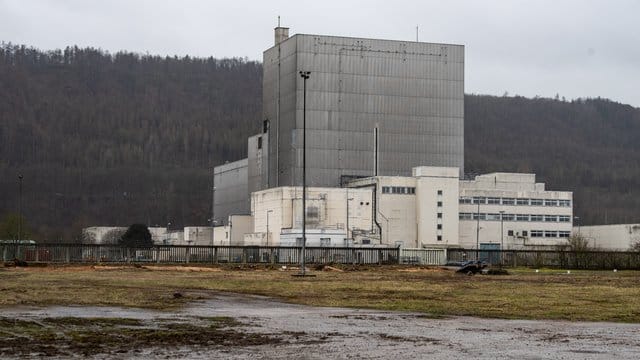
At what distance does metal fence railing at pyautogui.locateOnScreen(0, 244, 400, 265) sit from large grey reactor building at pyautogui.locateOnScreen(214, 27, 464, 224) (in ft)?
102

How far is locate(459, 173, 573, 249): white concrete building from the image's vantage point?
465 ft

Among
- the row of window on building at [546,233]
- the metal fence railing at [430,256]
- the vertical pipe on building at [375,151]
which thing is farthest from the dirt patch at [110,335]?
the row of window on building at [546,233]

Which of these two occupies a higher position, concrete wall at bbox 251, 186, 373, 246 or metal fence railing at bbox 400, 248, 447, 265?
concrete wall at bbox 251, 186, 373, 246

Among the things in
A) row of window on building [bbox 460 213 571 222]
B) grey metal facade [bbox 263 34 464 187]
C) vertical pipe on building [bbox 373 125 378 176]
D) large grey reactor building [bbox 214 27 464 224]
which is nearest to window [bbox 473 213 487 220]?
row of window on building [bbox 460 213 571 222]

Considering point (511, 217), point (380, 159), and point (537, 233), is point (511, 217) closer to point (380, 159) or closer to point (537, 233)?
point (537, 233)

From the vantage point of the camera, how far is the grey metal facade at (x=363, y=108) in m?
140

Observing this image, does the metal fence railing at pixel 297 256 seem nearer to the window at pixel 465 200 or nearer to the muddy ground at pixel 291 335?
the window at pixel 465 200

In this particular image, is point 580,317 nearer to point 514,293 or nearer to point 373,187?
point 514,293

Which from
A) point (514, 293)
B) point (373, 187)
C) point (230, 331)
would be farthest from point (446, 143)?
point (230, 331)

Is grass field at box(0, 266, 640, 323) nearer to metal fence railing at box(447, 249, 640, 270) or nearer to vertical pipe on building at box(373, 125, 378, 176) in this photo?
metal fence railing at box(447, 249, 640, 270)

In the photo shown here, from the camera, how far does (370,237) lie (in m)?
132

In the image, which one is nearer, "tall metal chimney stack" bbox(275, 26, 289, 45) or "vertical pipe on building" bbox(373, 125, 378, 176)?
"vertical pipe on building" bbox(373, 125, 378, 176)

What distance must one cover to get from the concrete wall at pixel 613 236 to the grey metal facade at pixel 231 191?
52772mm

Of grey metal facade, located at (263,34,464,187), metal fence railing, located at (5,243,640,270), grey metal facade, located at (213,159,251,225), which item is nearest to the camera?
metal fence railing, located at (5,243,640,270)
